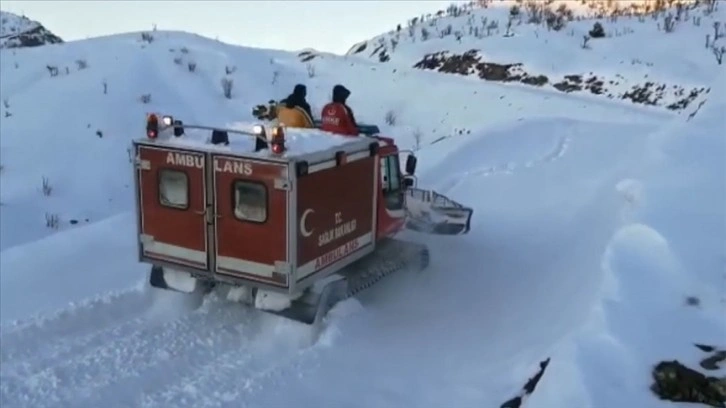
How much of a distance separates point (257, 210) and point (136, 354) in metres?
1.57

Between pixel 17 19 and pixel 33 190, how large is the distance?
3805 centimetres

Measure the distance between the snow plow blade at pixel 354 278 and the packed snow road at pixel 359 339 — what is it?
0.49ft

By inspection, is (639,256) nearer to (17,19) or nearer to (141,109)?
(141,109)

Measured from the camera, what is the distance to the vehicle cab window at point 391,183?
8.76 m

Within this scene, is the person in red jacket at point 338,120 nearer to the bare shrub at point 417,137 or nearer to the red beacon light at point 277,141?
the red beacon light at point 277,141

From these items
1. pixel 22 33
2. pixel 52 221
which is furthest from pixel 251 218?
pixel 22 33

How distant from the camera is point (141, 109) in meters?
16.1

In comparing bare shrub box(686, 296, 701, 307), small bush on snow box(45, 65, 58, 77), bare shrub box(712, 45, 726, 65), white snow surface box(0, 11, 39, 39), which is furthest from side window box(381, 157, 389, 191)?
white snow surface box(0, 11, 39, 39)

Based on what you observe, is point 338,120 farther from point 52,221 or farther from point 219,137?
point 52,221

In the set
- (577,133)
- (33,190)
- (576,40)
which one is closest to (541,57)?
(576,40)

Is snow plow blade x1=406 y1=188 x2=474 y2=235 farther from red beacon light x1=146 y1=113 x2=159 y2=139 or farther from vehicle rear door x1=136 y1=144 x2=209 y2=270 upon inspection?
red beacon light x1=146 y1=113 x2=159 y2=139

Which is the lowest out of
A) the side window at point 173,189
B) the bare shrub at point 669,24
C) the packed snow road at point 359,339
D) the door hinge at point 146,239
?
the packed snow road at point 359,339

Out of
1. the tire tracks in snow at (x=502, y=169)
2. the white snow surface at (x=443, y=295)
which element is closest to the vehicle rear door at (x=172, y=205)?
the white snow surface at (x=443, y=295)

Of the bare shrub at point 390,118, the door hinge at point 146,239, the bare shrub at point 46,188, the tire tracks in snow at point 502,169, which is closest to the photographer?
the door hinge at point 146,239
